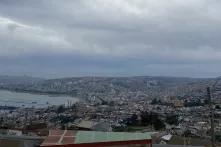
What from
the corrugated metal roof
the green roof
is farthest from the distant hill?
the corrugated metal roof

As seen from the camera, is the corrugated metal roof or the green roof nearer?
the corrugated metal roof

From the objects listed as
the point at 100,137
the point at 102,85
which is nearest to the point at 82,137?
the point at 100,137

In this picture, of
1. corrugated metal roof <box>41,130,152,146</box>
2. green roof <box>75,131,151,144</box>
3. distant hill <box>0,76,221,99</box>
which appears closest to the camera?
corrugated metal roof <box>41,130,152,146</box>

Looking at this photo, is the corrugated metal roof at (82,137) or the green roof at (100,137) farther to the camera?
the green roof at (100,137)

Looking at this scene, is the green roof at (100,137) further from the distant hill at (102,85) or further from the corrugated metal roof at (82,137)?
the distant hill at (102,85)

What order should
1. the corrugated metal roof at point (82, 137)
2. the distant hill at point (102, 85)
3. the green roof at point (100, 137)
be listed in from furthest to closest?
the distant hill at point (102, 85) → the green roof at point (100, 137) → the corrugated metal roof at point (82, 137)

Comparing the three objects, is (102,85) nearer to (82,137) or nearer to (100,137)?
(100,137)

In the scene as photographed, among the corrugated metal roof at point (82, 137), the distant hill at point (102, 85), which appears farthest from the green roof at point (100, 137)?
the distant hill at point (102, 85)

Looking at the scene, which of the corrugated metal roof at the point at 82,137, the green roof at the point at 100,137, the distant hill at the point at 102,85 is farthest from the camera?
the distant hill at the point at 102,85

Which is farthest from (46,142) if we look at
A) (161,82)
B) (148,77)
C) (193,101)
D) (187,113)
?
(148,77)

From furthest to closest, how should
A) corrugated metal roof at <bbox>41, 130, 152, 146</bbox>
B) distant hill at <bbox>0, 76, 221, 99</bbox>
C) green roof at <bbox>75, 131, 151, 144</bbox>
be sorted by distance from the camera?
distant hill at <bbox>0, 76, 221, 99</bbox>
green roof at <bbox>75, 131, 151, 144</bbox>
corrugated metal roof at <bbox>41, 130, 152, 146</bbox>

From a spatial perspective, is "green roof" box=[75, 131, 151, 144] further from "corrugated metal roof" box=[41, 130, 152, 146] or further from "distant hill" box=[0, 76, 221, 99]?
"distant hill" box=[0, 76, 221, 99]

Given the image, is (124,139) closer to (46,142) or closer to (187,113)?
(46,142)
